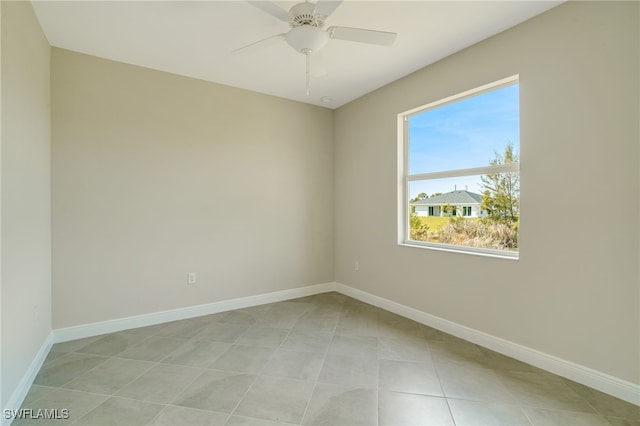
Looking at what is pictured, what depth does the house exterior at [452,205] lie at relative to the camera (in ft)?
8.86

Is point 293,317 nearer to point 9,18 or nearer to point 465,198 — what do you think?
point 465,198

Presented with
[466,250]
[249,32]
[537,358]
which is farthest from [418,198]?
[249,32]

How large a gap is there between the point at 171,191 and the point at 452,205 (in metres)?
2.89

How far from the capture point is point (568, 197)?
2.01 meters

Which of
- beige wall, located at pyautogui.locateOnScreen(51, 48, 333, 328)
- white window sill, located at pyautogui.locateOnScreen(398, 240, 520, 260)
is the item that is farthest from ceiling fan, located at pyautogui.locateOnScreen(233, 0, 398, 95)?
white window sill, located at pyautogui.locateOnScreen(398, 240, 520, 260)

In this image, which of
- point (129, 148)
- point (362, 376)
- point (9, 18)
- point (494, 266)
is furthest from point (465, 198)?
point (9, 18)

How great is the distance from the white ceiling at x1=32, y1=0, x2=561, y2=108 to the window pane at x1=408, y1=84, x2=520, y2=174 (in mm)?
499

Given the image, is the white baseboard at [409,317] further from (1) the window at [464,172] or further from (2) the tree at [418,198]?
(2) the tree at [418,198]

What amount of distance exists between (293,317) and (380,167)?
200 centimetres

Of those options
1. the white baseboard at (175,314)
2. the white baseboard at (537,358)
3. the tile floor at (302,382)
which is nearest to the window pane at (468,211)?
the white baseboard at (537,358)

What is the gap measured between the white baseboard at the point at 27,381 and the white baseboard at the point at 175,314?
0.68 feet

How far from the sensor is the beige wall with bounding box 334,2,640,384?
1.78 metres
